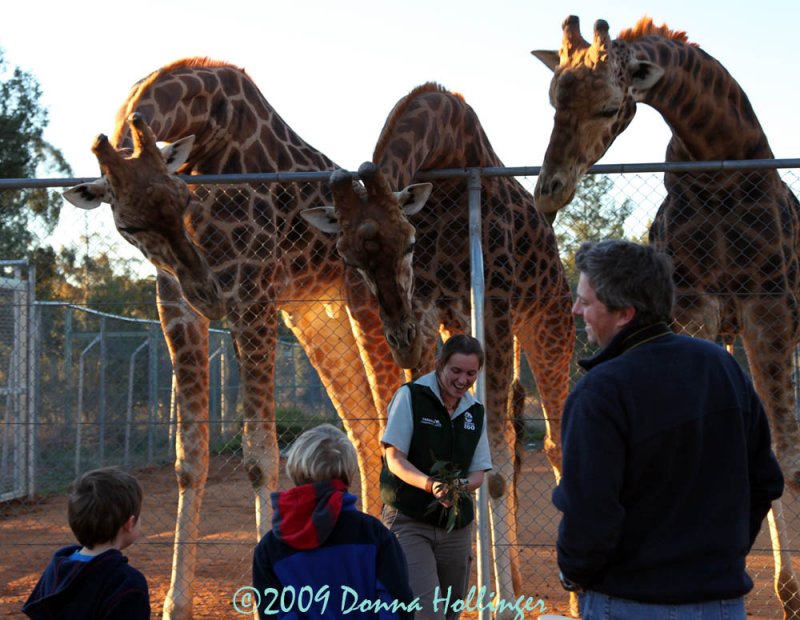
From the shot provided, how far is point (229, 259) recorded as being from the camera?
5.66 metres

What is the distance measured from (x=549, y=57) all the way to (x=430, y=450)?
263 cm

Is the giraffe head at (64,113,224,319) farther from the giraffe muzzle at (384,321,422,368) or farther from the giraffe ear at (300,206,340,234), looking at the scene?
the giraffe muzzle at (384,321,422,368)

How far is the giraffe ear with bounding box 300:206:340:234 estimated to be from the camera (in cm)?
505

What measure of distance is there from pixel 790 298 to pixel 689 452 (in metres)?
3.61

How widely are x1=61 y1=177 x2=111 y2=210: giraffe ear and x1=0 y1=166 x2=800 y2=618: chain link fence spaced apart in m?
0.36

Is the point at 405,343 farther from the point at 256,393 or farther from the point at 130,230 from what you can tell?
the point at 130,230

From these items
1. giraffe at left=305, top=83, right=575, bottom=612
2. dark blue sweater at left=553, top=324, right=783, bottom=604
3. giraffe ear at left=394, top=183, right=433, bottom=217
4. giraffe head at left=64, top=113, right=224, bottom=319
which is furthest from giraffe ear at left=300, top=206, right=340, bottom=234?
dark blue sweater at left=553, top=324, right=783, bottom=604

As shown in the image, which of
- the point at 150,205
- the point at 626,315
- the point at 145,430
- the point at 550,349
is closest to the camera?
the point at 626,315

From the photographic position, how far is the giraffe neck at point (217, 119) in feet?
18.7

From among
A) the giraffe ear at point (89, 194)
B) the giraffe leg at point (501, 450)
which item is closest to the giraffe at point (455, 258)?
the giraffe leg at point (501, 450)

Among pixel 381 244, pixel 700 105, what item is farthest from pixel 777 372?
pixel 381 244

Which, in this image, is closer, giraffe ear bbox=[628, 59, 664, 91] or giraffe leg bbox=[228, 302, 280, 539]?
giraffe ear bbox=[628, 59, 664, 91]

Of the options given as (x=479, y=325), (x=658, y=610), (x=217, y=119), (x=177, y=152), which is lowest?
(x=658, y=610)

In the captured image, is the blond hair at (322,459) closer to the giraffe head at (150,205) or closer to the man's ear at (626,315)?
the man's ear at (626,315)
